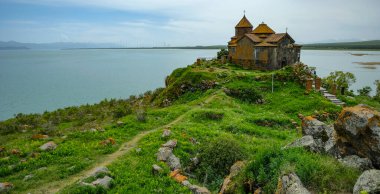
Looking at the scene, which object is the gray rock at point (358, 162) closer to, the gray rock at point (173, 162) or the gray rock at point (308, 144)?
the gray rock at point (308, 144)

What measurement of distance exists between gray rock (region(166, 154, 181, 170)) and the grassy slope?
45 centimetres

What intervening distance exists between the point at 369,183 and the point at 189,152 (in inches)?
329

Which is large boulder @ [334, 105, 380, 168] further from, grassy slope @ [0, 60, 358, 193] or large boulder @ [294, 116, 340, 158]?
grassy slope @ [0, 60, 358, 193]

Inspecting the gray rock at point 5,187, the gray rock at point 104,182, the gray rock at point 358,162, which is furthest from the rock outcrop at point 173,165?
the gray rock at point 5,187

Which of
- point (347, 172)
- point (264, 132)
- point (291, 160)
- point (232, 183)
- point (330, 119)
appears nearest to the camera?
point (347, 172)

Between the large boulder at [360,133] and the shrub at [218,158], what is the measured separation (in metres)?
4.26

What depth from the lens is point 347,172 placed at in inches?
304

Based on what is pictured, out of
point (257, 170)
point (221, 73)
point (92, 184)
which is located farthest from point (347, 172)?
point (221, 73)

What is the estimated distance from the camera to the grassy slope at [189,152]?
791cm

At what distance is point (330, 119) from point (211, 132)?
37.4 ft

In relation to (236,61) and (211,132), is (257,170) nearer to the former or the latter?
(211,132)

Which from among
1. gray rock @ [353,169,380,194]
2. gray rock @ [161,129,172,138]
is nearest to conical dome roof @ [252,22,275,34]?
gray rock @ [161,129,172,138]

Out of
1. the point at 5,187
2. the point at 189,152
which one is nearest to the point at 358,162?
the point at 189,152

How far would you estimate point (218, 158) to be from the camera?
11.9 meters
